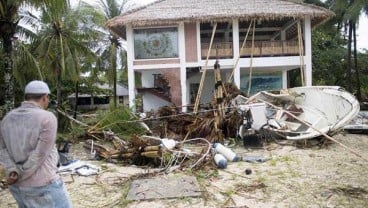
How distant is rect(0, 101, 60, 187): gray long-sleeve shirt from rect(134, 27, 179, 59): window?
647 inches

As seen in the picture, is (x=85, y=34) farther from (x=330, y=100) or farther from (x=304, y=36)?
(x=330, y=100)

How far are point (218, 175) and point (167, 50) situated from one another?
12433 mm

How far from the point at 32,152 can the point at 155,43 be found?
16650 millimetres

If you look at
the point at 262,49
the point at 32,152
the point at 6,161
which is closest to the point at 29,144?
the point at 32,152

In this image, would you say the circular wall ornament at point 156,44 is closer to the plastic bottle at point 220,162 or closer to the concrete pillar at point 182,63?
the concrete pillar at point 182,63

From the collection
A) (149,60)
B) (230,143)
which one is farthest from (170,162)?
(149,60)

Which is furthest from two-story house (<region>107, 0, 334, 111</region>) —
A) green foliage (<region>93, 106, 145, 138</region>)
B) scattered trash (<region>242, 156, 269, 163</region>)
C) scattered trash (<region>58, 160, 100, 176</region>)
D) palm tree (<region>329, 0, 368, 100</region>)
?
scattered trash (<region>58, 160, 100, 176</region>)

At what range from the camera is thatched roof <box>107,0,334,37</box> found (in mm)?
18406

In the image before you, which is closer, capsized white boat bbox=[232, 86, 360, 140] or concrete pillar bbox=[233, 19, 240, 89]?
capsized white boat bbox=[232, 86, 360, 140]

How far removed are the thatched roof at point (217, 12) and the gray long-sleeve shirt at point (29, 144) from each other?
15671 mm

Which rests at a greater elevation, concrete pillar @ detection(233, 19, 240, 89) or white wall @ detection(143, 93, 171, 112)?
concrete pillar @ detection(233, 19, 240, 89)

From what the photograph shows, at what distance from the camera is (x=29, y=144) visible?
124 inches

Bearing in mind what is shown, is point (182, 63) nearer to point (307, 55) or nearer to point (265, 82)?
point (265, 82)

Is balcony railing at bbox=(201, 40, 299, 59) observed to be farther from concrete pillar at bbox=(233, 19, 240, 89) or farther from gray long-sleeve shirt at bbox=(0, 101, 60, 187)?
gray long-sleeve shirt at bbox=(0, 101, 60, 187)
